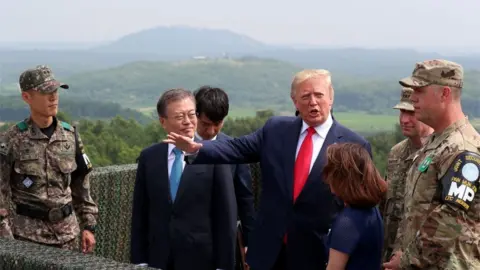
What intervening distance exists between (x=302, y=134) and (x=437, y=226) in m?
1.05

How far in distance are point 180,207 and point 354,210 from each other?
1.27 meters

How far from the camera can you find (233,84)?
459ft

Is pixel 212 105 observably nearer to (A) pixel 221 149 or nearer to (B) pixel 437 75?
(A) pixel 221 149

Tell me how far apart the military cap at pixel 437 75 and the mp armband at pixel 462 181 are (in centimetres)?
33

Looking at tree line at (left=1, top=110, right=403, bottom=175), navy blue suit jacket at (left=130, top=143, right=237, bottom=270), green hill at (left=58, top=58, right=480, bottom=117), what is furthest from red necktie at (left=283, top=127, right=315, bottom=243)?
green hill at (left=58, top=58, right=480, bottom=117)

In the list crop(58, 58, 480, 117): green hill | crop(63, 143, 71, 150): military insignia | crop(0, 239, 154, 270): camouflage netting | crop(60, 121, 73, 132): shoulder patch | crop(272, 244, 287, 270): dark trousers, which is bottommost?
crop(58, 58, 480, 117): green hill

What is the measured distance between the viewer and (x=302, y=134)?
4.03 metres

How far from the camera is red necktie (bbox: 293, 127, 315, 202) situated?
391 cm

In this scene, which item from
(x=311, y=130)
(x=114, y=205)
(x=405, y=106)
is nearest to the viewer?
(x=311, y=130)

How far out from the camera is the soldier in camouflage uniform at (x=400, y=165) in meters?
4.64

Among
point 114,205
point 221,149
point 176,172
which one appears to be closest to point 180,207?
point 176,172

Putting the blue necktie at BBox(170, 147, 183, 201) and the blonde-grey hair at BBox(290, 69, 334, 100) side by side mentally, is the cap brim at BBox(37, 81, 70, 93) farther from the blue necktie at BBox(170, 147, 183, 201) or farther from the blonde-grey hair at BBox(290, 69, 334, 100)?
the blonde-grey hair at BBox(290, 69, 334, 100)

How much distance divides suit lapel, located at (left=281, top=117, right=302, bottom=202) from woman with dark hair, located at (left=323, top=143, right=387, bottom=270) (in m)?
0.50

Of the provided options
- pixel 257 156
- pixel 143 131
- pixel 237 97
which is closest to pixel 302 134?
pixel 257 156
